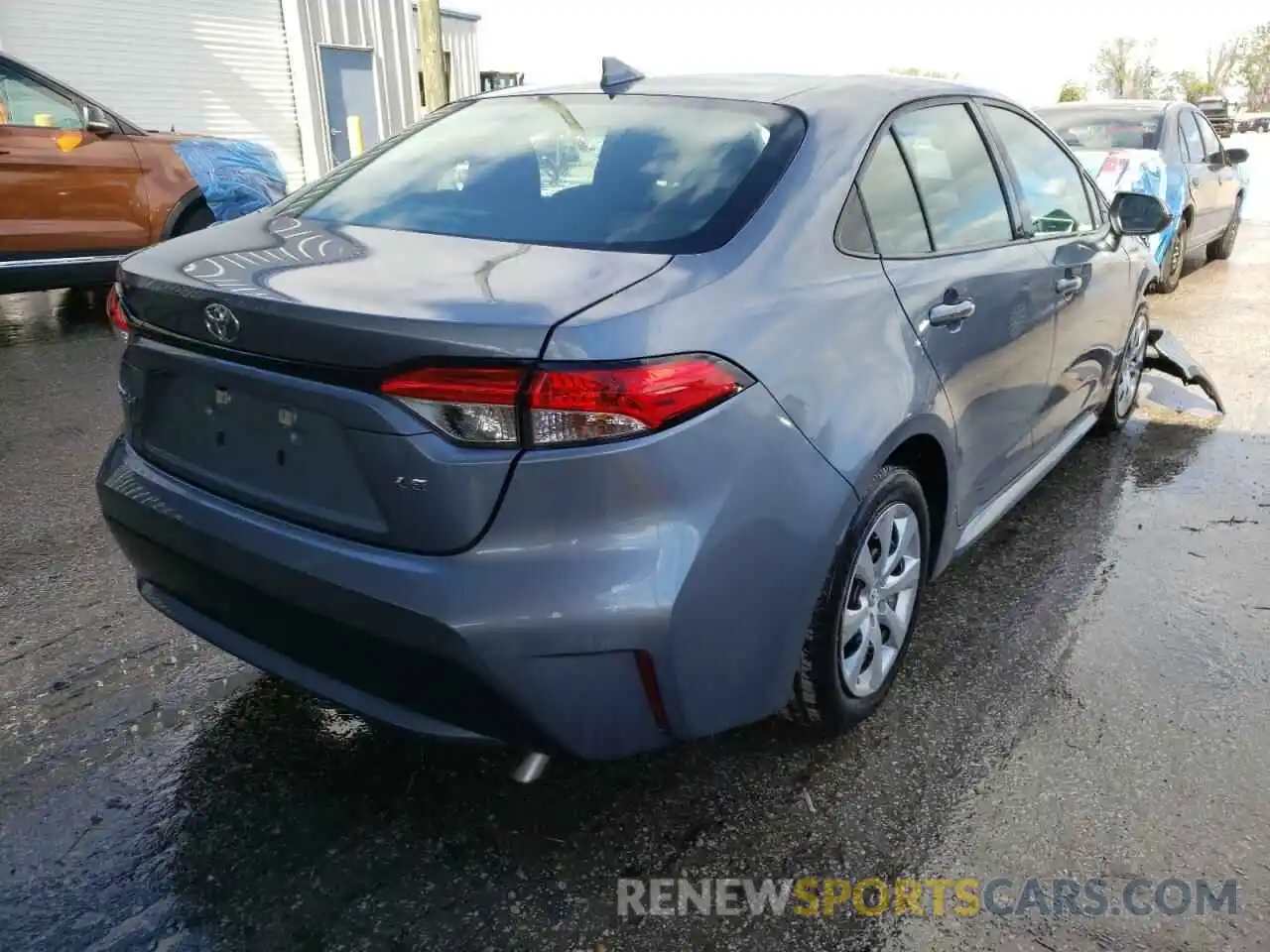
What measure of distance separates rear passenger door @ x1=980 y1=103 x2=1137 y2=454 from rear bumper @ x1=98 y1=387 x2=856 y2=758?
175 cm

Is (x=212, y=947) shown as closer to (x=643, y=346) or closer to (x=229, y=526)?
(x=229, y=526)

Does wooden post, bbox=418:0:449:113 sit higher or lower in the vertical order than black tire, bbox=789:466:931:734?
higher

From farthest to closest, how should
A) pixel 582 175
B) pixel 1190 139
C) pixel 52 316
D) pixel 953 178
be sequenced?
pixel 1190 139 → pixel 52 316 → pixel 953 178 → pixel 582 175

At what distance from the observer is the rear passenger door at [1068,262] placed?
3348 millimetres

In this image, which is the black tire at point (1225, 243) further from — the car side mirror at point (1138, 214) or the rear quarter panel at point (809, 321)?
the rear quarter panel at point (809, 321)

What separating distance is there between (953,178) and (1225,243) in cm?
986

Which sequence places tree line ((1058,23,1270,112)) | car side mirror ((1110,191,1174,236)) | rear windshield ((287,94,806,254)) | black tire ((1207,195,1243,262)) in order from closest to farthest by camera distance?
rear windshield ((287,94,806,254)) < car side mirror ((1110,191,1174,236)) < black tire ((1207,195,1243,262)) < tree line ((1058,23,1270,112))

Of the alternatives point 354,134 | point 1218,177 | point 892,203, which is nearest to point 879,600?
point 892,203

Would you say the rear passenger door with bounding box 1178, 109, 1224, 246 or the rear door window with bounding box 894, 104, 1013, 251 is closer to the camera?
the rear door window with bounding box 894, 104, 1013, 251

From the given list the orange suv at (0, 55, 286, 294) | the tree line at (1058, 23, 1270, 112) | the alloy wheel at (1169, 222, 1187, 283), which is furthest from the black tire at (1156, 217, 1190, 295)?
the tree line at (1058, 23, 1270, 112)

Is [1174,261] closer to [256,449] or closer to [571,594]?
[571,594]

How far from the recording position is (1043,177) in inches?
141

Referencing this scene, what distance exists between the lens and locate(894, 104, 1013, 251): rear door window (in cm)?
272

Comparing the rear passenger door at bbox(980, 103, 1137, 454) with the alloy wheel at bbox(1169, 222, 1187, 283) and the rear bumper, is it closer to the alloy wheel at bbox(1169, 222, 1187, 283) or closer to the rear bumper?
the rear bumper
